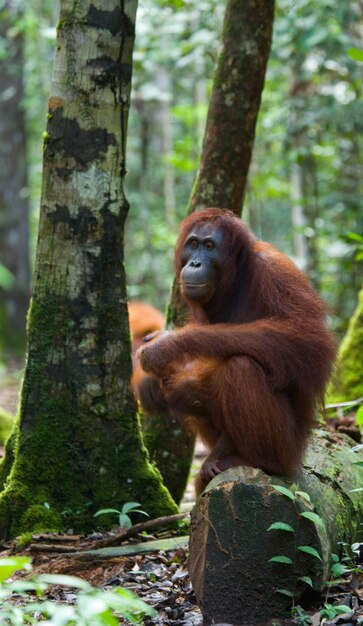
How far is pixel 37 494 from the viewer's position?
4.51 meters

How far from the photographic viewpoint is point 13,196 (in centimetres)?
1452

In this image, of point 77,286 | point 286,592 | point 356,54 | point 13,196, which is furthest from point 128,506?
point 13,196

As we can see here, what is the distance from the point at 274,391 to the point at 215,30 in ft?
24.3

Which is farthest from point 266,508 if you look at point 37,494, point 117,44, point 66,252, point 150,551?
point 117,44

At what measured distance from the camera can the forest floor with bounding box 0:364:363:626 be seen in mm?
3545

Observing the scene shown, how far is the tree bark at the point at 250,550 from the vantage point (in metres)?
3.43

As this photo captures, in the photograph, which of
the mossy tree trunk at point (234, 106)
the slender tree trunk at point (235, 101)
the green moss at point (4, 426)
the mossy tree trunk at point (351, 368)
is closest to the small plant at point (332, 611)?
the mossy tree trunk at point (234, 106)

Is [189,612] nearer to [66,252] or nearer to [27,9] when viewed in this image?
[66,252]

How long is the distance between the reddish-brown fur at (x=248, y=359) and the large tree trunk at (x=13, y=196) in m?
10.3

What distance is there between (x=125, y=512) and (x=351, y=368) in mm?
3050

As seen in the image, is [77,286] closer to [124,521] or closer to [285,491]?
[124,521]

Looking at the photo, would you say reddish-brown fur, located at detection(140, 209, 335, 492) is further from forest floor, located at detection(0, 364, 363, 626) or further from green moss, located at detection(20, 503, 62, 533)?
green moss, located at detection(20, 503, 62, 533)

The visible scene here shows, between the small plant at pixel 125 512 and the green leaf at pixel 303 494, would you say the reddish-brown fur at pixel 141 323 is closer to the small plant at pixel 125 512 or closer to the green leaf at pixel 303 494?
the small plant at pixel 125 512

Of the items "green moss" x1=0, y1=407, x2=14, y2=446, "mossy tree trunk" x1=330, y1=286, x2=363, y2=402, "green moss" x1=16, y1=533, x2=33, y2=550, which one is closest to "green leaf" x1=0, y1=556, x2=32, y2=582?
"green moss" x1=16, y1=533, x2=33, y2=550
